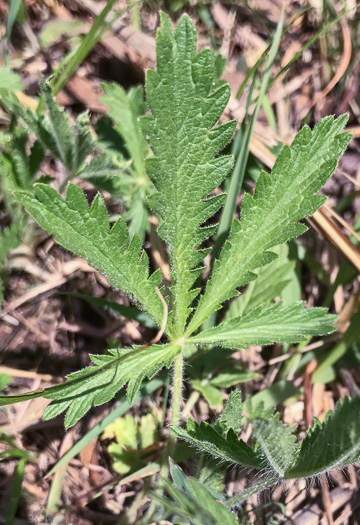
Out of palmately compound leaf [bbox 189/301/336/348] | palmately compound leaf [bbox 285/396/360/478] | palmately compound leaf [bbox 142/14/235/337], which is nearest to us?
palmately compound leaf [bbox 285/396/360/478]

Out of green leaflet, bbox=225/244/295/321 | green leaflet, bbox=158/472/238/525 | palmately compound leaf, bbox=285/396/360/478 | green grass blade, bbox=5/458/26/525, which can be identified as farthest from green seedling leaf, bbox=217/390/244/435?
green grass blade, bbox=5/458/26/525

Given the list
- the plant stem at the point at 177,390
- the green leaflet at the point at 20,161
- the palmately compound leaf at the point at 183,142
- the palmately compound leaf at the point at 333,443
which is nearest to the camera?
the palmately compound leaf at the point at 333,443

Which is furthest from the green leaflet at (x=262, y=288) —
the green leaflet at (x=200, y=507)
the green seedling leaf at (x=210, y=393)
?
the green leaflet at (x=200, y=507)

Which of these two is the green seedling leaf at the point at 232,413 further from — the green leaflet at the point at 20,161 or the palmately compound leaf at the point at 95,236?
the green leaflet at the point at 20,161

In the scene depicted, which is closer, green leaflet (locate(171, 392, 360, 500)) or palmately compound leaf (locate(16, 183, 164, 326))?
green leaflet (locate(171, 392, 360, 500))

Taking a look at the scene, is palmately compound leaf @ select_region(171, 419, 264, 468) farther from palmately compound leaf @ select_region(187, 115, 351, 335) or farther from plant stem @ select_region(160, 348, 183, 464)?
palmately compound leaf @ select_region(187, 115, 351, 335)

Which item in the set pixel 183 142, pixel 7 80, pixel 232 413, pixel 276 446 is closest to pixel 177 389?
pixel 232 413

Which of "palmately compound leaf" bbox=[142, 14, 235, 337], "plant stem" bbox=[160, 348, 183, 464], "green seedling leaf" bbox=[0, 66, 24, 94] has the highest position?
"palmately compound leaf" bbox=[142, 14, 235, 337]

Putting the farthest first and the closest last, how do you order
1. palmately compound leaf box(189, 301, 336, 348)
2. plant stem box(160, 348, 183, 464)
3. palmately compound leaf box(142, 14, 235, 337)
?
plant stem box(160, 348, 183, 464)
palmately compound leaf box(189, 301, 336, 348)
palmately compound leaf box(142, 14, 235, 337)
